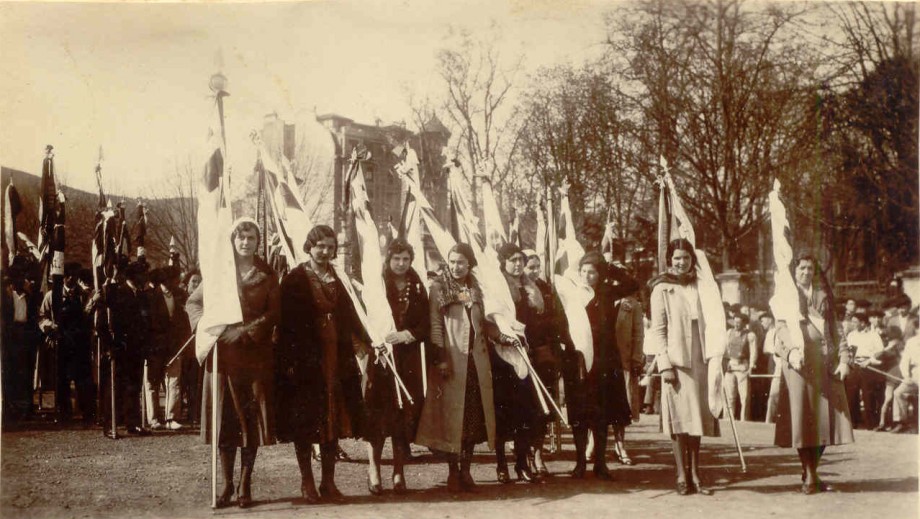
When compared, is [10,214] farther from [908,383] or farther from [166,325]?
[908,383]

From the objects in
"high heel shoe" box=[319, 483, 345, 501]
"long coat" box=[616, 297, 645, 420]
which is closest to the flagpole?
"high heel shoe" box=[319, 483, 345, 501]

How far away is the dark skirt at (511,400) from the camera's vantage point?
691 cm

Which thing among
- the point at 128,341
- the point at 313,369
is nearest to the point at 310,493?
Answer: the point at 313,369

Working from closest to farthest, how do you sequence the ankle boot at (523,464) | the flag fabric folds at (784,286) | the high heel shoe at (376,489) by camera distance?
the high heel shoe at (376,489), the flag fabric folds at (784,286), the ankle boot at (523,464)

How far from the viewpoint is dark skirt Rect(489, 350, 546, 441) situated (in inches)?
272

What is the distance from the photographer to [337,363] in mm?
6258

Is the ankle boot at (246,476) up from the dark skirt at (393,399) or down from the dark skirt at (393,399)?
down

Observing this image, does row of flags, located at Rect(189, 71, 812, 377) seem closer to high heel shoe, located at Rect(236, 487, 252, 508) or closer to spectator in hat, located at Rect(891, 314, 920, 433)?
high heel shoe, located at Rect(236, 487, 252, 508)

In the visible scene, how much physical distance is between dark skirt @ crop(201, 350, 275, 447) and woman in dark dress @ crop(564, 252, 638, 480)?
8.97 ft

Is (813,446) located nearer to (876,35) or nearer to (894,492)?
(894,492)

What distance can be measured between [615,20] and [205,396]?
732cm

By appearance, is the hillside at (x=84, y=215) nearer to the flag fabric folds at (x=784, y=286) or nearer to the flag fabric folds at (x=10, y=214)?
the flag fabric folds at (x=10, y=214)

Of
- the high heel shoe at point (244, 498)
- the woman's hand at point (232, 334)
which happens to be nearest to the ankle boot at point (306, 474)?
the high heel shoe at point (244, 498)

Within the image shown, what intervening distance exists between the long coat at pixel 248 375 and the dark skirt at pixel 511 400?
75.6 inches
